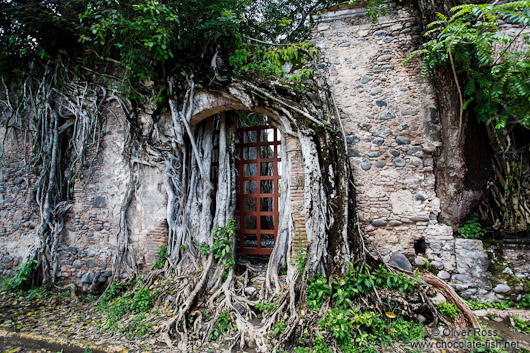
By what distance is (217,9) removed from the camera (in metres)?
3.51

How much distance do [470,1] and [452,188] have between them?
246cm

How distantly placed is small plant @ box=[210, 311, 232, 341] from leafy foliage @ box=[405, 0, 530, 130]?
12.3 ft

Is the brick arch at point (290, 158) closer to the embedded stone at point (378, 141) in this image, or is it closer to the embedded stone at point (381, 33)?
the embedded stone at point (378, 141)

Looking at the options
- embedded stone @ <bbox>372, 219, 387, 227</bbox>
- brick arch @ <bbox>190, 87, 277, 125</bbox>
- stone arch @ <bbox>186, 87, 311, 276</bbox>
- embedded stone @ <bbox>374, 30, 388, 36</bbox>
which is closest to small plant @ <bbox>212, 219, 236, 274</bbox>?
stone arch @ <bbox>186, 87, 311, 276</bbox>

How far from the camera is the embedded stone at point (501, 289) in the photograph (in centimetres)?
309

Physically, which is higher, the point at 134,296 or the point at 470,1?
the point at 470,1

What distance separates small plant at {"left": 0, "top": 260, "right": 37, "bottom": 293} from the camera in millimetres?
3939

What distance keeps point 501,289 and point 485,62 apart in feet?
8.50

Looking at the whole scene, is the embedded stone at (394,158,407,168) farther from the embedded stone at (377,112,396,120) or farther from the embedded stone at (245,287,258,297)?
the embedded stone at (245,287,258,297)

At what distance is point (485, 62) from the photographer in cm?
299

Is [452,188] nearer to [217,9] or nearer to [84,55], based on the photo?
[217,9]

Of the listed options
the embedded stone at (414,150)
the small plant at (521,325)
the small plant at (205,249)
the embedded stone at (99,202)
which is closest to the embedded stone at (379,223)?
the embedded stone at (414,150)

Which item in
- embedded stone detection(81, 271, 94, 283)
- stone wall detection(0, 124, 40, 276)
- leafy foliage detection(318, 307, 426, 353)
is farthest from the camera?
stone wall detection(0, 124, 40, 276)

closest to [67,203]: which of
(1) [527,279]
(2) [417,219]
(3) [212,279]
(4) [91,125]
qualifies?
(4) [91,125]
